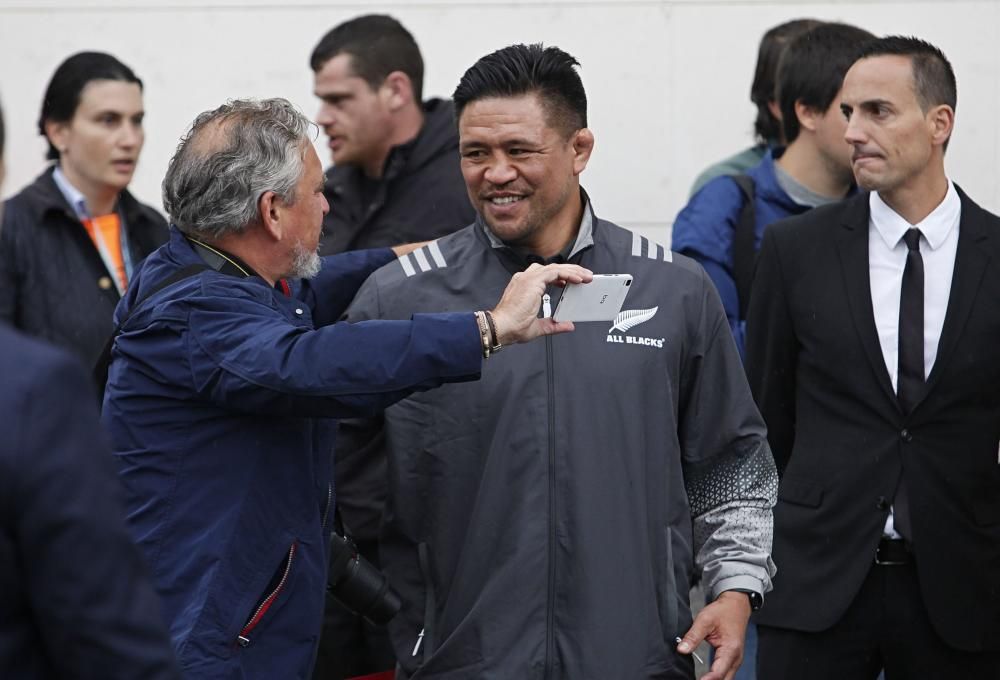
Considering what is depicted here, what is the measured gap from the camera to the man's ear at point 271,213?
10.6 ft

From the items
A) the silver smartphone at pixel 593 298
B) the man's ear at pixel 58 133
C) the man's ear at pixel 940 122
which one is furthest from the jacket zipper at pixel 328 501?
the man's ear at pixel 58 133

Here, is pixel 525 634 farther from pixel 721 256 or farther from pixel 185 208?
pixel 721 256

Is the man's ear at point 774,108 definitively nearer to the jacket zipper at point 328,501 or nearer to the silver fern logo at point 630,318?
the silver fern logo at point 630,318

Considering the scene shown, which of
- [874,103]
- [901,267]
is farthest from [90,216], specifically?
[901,267]

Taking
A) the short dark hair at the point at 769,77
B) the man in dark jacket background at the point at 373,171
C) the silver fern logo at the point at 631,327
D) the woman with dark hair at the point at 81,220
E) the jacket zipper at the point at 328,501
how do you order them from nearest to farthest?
the jacket zipper at the point at 328,501
the silver fern logo at the point at 631,327
the man in dark jacket background at the point at 373,171
the woman with dark hair at the point at 81,220
the short dark hair at the point at 769,77

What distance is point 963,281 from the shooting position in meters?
4.25

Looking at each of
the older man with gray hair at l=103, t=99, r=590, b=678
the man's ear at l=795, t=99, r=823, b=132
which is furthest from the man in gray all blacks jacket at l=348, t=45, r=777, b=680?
the man's ear at l=795, t=99, r=823, b=132

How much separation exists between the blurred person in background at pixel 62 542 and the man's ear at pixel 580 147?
6.01ft

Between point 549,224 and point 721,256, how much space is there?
5.53 feet

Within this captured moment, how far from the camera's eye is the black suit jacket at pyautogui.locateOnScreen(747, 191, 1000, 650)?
4.18m

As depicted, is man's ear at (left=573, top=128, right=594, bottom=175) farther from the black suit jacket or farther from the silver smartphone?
the black suit jacket

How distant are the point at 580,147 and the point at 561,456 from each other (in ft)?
2.53

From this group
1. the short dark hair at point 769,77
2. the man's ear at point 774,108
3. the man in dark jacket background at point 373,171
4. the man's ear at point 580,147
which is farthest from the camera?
the short dark hair at point 769,77

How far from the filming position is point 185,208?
3223mm
